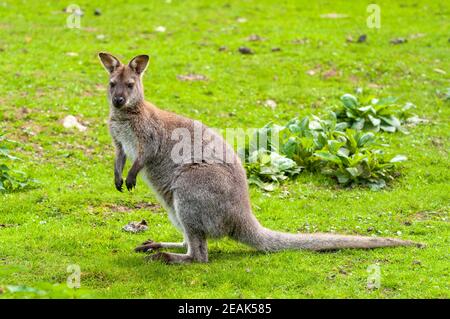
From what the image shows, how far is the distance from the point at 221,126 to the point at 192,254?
16.9 ft

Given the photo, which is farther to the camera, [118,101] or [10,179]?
[10,179]

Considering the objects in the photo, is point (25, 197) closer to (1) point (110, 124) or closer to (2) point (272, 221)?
(1) point (110, 124)

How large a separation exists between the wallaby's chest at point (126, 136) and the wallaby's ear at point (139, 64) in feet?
2.12

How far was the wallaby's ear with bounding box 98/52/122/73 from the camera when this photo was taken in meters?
8.06

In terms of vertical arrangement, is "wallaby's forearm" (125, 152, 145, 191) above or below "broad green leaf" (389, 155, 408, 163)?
above

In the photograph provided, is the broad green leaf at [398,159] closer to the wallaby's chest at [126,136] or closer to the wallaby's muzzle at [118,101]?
the wallaby's chest at [126,136]

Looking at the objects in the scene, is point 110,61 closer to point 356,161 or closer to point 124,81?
point 124,81

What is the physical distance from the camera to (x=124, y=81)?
26.2ft

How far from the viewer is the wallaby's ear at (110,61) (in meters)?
8.06

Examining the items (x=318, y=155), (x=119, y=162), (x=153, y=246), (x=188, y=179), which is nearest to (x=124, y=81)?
(x=119, y=162)

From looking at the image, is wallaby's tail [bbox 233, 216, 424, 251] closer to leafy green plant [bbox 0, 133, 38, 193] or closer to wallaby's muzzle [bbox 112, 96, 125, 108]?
wallaby's muzzle [bbox 112, 96, 125, 108]

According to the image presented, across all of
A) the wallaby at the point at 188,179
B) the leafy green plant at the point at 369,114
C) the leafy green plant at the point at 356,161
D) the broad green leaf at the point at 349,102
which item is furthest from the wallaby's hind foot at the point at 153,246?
the broad green leaf at the point at 349,102

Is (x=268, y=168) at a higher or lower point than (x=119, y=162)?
lower

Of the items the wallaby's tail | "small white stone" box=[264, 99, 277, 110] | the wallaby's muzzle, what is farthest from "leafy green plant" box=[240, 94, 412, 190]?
the wallaby's muzzle
